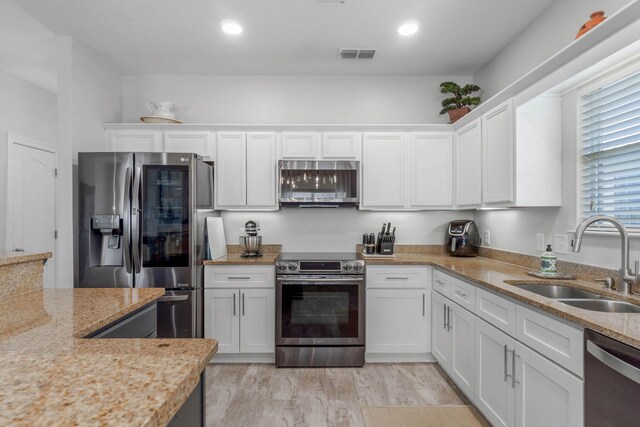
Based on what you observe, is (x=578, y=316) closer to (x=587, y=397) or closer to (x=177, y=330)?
(x=587, y=397)

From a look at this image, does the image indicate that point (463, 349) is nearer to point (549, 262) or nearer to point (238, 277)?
point (549, 262)

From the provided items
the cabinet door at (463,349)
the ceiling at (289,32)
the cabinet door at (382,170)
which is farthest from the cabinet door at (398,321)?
the ceiling at (289,32)

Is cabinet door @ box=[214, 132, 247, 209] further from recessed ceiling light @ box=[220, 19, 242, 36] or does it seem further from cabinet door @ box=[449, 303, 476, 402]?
cabinet door @ box=[449, 303, 476, 402]

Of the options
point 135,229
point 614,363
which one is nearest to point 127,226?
point 135,229

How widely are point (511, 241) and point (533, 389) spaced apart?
152 centimetres

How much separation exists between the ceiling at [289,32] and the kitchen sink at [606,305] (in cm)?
203

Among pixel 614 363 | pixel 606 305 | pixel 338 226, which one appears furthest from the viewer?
pixel 338 226

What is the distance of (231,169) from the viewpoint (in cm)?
327

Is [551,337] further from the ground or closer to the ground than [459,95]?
closer to the ground

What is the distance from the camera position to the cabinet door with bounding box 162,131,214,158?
326 centimetres

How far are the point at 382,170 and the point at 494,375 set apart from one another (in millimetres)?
1979

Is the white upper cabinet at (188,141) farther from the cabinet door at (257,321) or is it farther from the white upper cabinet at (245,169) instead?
the cabinet door at (257,321)

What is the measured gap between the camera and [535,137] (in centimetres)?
228

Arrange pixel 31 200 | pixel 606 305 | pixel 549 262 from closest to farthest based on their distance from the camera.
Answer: pixel 606 305 → pixel 549 262 → pixel 31 200
